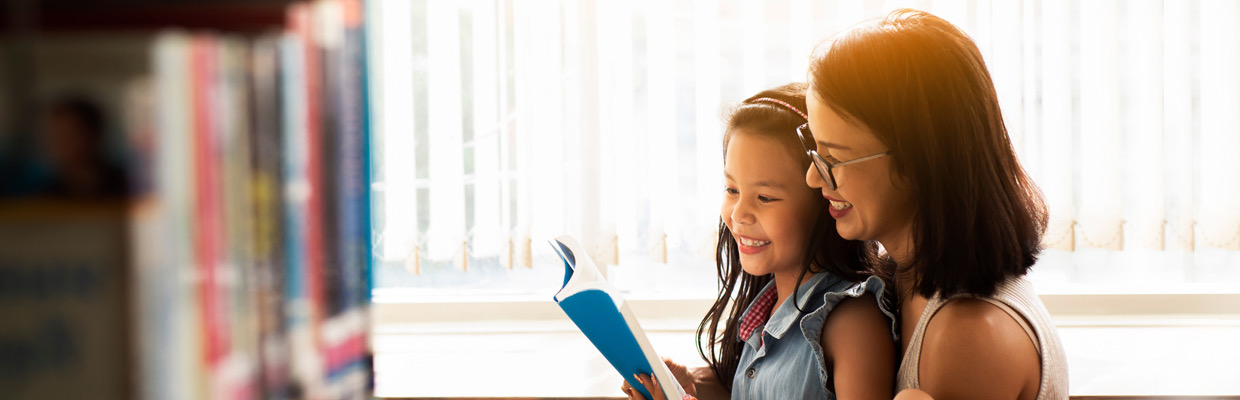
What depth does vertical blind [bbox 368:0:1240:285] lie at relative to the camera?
1694 mm

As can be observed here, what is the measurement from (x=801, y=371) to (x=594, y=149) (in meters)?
1.04

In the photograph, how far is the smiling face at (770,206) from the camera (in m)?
0.87

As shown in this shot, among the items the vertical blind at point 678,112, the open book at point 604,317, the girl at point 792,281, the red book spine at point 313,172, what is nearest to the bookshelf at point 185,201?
the red book spine at point 313,172

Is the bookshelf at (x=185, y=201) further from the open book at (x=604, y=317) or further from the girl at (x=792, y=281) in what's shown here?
the girl at (x=792, y=281)

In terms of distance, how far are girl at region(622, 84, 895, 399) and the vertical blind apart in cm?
79

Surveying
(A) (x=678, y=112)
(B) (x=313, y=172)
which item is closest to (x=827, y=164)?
(B) (x=313, y=172)

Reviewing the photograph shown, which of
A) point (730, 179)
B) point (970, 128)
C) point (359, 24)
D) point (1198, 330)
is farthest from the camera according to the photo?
point (1198, 330)

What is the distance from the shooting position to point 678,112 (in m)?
1.74

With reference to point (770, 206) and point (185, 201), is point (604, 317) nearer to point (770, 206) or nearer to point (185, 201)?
point (770, 206)

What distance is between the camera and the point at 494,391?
53.4 inches

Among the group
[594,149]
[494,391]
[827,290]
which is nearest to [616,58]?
[594,149]

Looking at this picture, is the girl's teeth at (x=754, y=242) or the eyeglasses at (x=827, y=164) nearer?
the eyeglasses at (x=827, y=164)

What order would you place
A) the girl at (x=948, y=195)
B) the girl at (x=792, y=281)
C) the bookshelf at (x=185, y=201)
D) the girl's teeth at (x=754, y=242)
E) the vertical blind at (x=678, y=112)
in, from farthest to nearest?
the vertical blind at (x=678, y=112) < the girl's teeth at (x=754, y=242) < the girl at (x=792, y=281) < the girl at (x=948, y=195) < the bookshelf at (x=185, y=201)

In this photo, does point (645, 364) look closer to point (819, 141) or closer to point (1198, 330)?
point (819, 141)
